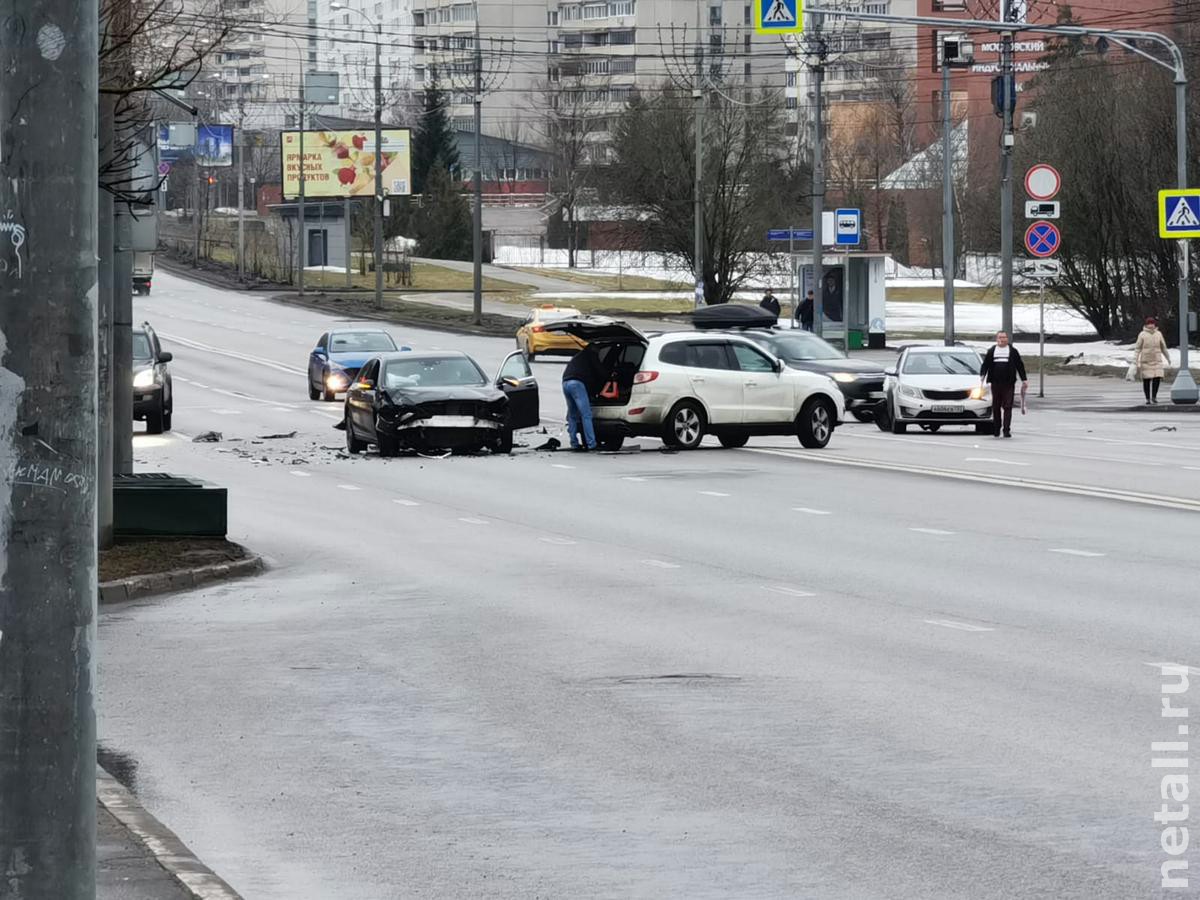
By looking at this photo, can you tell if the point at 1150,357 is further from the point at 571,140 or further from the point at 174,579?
the point at 571,140

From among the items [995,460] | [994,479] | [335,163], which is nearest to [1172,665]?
[994,479]

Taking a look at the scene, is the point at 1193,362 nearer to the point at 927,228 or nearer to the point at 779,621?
the point at 779,621

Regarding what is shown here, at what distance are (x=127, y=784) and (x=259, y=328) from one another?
6572cm

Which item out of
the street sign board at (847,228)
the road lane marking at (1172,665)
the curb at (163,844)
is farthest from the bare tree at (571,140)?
the curb at (163,844)

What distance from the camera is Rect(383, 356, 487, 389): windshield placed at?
29906mm

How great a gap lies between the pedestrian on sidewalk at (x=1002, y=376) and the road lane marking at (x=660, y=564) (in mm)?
16506

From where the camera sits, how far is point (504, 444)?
30.0m

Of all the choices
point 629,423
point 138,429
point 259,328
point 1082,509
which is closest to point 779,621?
point 1082,509

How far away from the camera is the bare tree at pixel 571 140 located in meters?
118

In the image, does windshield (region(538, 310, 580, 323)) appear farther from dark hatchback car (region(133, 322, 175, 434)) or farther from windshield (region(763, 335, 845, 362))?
dark hatchback car (region(133, 322, 175, 434))

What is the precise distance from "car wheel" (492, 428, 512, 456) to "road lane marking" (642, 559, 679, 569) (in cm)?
1342

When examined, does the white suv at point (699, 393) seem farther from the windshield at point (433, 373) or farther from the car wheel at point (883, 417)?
the car wheel at point (883, 417)

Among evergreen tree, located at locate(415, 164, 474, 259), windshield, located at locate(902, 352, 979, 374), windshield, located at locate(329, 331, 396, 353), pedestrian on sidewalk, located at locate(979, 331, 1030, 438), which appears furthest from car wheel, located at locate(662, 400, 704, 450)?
evergreen tree, located at locate(415, 164, 474, 259)

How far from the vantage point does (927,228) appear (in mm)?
119875
